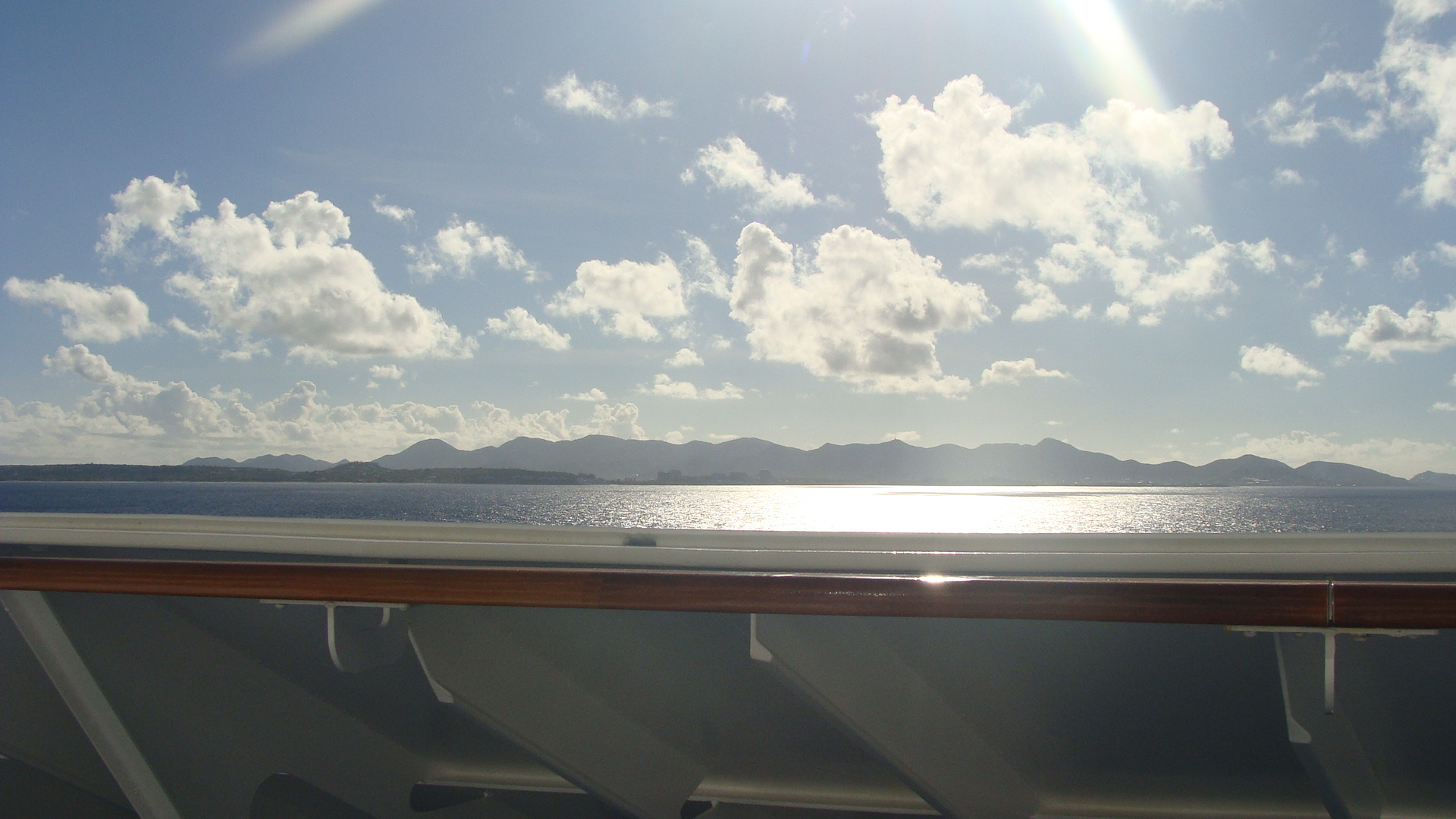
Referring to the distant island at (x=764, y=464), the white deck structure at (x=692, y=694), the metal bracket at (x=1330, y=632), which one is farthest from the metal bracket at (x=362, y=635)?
the distant island at (x=764, y=464)

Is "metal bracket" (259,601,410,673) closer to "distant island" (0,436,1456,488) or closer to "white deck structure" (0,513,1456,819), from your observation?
"white deck structure" (0,513,1456,819)

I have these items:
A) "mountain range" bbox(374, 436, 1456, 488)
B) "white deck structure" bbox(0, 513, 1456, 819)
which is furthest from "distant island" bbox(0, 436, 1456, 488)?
"white deck structure" bbox(0, 513, 1456, 819)

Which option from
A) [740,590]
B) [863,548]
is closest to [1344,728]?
[863,548]

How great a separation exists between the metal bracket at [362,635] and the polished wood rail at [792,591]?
9cm

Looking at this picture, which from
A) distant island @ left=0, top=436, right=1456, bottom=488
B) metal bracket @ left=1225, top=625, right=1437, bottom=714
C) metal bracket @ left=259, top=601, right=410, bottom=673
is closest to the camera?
metal bracket @ left=1225, top=625, right=1437, bottom=714

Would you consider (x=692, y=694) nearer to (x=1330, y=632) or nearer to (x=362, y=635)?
(x=362, y=635)

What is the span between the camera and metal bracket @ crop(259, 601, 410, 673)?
1284 mm

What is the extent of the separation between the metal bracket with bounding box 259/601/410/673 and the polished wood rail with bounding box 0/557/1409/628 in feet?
0.29

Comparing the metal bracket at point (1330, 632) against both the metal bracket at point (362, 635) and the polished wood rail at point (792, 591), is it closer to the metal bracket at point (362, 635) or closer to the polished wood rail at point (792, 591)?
the polished wood rail at point (792, 591)

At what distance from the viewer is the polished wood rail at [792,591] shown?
3.17 ft

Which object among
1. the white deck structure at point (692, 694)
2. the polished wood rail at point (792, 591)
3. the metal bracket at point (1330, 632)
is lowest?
the white deck structure at point (692, 694)

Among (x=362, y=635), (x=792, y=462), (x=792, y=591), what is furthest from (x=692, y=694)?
(x=792, y=462)

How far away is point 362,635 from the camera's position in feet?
4.45

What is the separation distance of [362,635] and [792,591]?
0.79 metres
